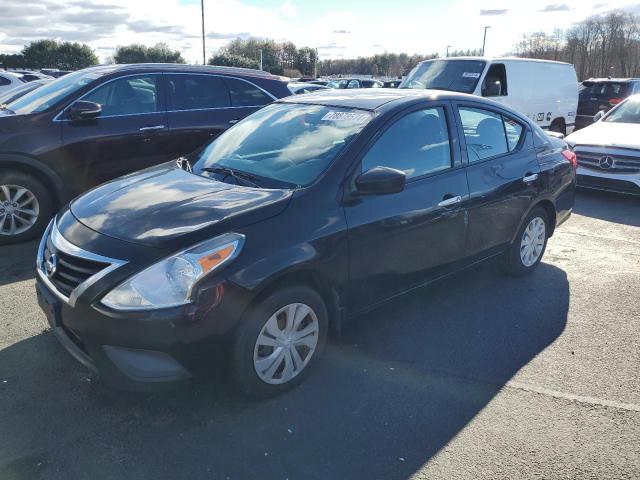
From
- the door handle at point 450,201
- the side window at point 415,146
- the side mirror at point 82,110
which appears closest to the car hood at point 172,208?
the side window at point 415,146

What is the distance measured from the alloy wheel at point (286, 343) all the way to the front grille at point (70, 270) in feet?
3.01

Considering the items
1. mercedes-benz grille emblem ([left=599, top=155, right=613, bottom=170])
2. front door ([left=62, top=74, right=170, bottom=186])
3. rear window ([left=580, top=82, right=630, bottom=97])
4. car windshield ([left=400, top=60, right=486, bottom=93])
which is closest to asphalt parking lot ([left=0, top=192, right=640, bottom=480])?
front door ([left=62, top=74, right=170, bottom=186])

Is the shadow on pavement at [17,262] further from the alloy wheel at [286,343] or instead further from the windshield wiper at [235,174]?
the alloy wheel at [286,343]

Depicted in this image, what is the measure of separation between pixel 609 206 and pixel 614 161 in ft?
2.23

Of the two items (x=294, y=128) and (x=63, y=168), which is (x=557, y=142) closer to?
(x=294, y=128)

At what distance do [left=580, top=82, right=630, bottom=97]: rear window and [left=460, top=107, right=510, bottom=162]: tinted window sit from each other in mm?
12611

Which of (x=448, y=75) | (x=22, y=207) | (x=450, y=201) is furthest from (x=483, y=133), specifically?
(x=448, y=75)

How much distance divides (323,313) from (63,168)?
12.5 ft

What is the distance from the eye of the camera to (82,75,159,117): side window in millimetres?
5840

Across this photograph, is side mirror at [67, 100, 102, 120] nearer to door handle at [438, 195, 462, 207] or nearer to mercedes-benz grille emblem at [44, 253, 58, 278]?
mercedes-benz grille emblem at [44, 253, 58, 278]

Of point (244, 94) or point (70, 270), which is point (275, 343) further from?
point (244, 94)

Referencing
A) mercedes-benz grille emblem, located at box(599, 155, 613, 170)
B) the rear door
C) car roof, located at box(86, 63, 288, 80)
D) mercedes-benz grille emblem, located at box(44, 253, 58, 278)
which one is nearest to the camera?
mercedes-benz grille emblem, located at box(44, 253, 58, 278)

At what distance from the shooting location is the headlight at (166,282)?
2580 mm

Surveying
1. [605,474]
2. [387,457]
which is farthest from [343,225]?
[605,474]
